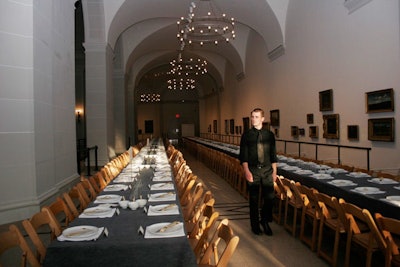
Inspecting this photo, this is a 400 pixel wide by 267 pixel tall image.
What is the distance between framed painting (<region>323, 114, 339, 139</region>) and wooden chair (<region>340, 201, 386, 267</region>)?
6213mm

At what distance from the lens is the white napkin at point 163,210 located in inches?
130

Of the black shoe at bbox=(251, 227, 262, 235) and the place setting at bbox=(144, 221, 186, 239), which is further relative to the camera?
the black shoe at bbox=(251, 227, 262, 235)

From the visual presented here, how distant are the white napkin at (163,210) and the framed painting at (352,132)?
22.2ft

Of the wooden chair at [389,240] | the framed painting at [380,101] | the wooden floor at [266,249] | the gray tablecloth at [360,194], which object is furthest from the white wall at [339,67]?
the wooden chair at [389,240]

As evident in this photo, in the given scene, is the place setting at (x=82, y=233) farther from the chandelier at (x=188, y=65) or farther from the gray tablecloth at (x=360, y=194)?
the chandelier at (x=188, y=65)

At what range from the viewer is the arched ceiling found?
469 inches

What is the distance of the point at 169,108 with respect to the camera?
125ft

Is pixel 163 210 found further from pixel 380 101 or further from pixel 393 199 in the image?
pixel 380 101

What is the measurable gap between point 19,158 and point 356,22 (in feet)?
26.3

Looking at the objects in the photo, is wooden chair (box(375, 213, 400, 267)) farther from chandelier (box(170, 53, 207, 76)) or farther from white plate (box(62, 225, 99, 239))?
chandelier (box(170, 53, 207, 76))

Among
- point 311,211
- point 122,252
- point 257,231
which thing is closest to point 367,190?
point 311,211

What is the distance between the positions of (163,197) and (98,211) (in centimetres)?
82

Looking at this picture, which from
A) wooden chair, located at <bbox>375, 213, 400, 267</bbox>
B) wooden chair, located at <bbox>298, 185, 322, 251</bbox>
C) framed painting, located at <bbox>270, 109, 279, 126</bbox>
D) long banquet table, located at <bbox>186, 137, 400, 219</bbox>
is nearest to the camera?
wooden chair, located at <bbox>375, 213, 400, 267</bbox>

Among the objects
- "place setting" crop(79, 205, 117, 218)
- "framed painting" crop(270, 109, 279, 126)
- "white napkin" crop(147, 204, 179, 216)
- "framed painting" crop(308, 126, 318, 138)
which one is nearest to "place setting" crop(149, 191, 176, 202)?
"white napkin" crop(147, 204, 179, 216)
